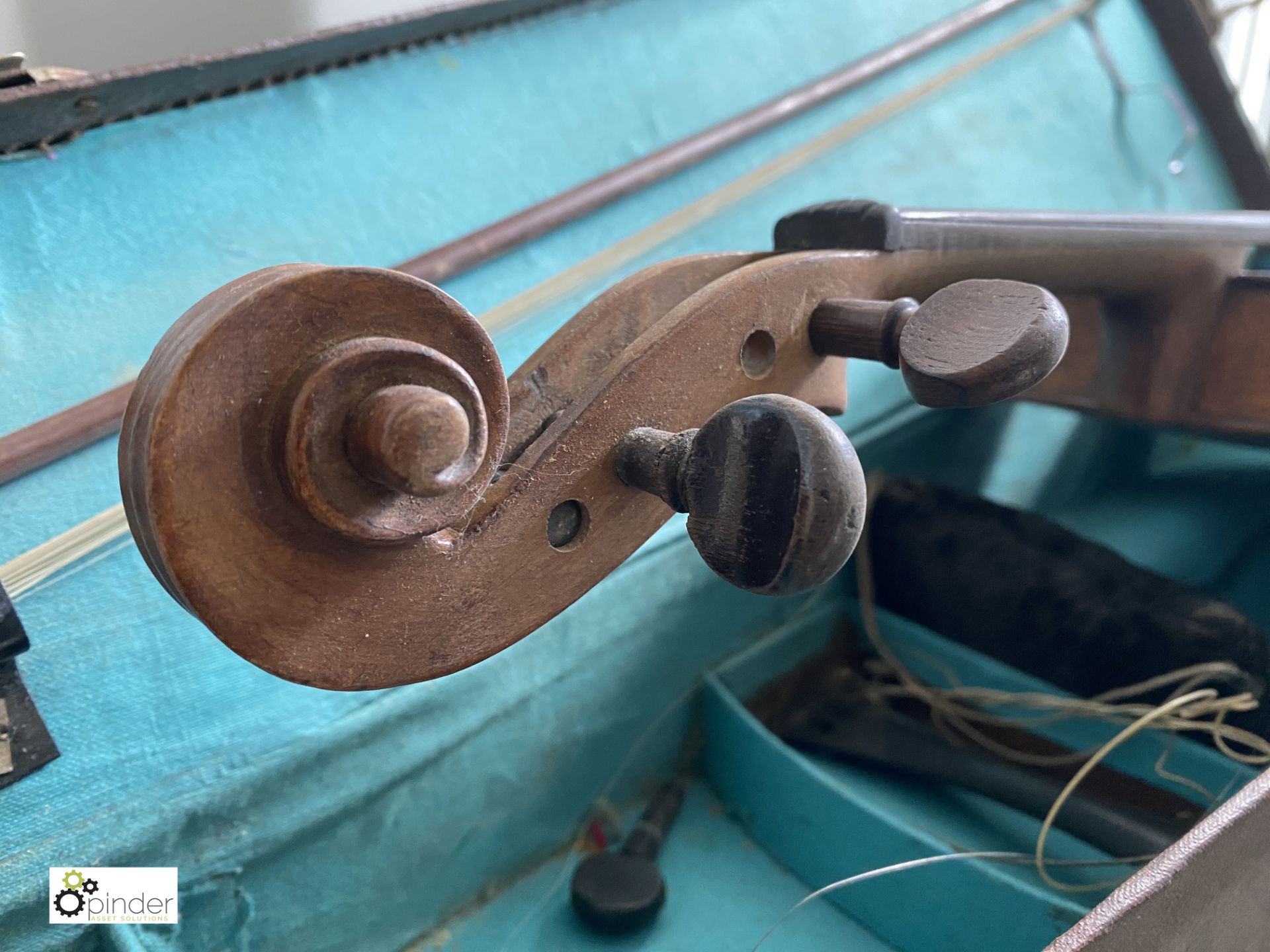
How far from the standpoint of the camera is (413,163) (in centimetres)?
90

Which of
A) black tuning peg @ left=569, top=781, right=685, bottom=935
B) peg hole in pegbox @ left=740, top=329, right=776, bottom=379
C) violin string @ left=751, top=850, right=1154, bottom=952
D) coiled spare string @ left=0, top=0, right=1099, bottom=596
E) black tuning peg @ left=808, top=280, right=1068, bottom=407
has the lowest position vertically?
black tuning peg @ left=569, top=781, right=685, bottom=935

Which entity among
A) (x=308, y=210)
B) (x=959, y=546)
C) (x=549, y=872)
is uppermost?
(x=308, y=210)

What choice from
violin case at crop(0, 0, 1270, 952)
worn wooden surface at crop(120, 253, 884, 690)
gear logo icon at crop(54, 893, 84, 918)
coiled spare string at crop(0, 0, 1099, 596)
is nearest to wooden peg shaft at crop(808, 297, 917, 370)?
worn wooden surface at crop(120, 253, 884, 690)

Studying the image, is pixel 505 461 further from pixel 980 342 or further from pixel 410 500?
pixel 980 342

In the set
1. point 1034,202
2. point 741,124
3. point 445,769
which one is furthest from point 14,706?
point 1034,202

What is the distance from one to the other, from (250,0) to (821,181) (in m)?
0.69

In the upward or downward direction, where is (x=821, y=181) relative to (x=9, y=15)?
downward

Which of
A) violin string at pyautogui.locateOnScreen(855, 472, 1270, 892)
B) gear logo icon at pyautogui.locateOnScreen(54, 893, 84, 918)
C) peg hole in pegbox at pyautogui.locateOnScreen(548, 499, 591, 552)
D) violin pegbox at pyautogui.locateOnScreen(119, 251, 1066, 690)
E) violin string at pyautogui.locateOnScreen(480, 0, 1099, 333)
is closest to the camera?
violin pegbox at pyautogui.locateOnScreen(119, 251, 1066, 690)

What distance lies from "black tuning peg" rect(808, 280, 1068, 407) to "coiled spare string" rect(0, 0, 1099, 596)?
1.68 ft

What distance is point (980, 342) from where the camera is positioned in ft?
1.33

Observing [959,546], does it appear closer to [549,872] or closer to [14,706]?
[549,872]

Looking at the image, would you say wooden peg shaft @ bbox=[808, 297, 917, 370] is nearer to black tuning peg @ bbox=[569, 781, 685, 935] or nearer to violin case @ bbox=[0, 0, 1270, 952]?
violin case @ bbox=[0, 0, 1270, 952]

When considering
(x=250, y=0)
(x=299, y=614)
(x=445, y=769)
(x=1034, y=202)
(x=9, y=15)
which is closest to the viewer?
(x=299, y=614)

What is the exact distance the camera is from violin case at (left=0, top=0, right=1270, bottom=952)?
0.63 meters
